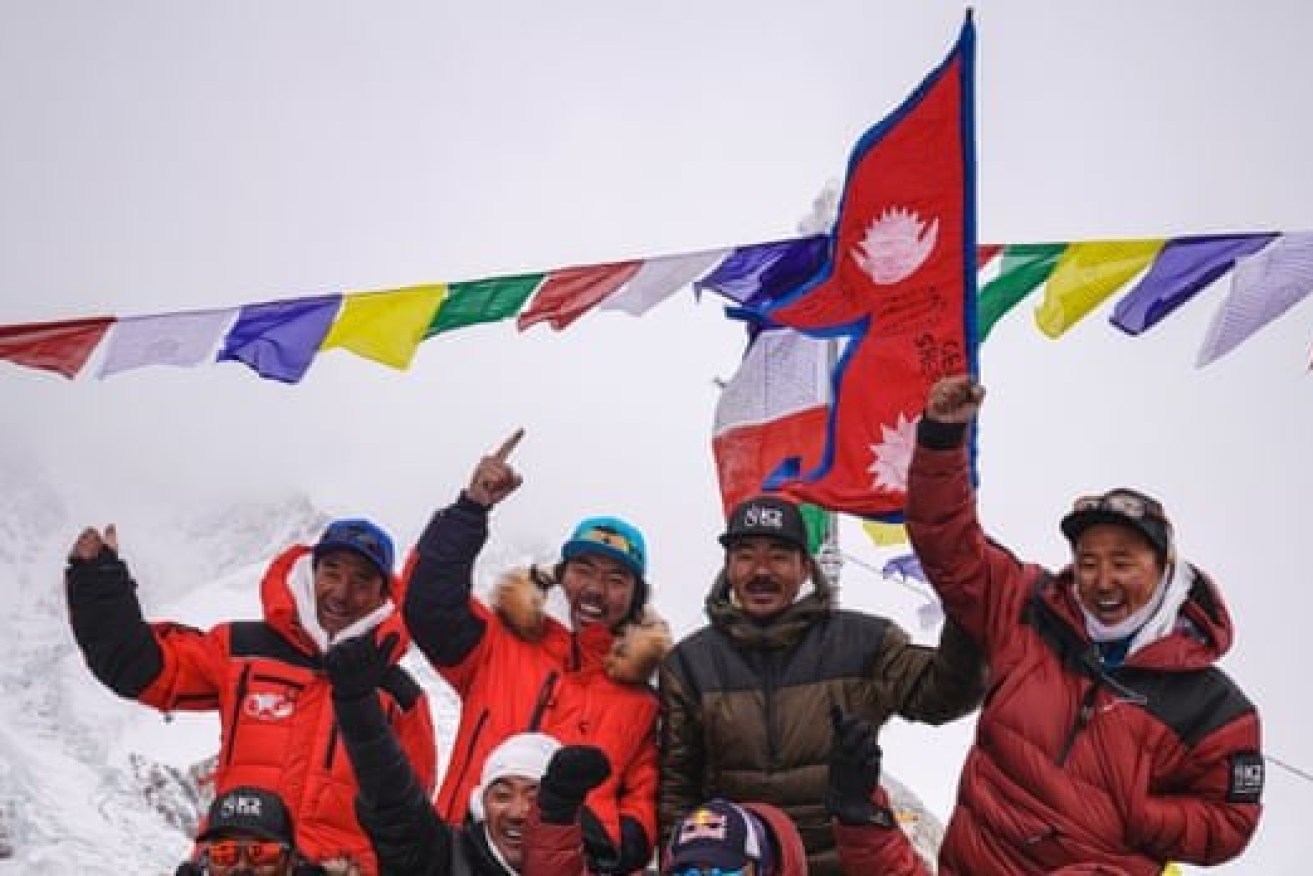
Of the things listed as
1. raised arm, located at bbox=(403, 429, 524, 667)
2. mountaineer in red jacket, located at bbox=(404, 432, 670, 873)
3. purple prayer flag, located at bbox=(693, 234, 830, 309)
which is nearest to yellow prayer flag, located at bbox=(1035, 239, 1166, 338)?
purple prayer flag, located at bbox=(693, 234, 830, 309)

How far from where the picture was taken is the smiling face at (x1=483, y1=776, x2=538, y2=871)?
405cm

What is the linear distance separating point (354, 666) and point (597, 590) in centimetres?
129

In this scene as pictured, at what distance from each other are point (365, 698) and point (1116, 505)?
218cm

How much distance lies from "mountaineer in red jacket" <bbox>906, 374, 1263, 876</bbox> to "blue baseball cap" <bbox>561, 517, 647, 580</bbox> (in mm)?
1216

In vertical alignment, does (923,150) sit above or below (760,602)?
above

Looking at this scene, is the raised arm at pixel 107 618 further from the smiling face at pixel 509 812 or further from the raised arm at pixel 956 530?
the raised arm at pixel 956 530

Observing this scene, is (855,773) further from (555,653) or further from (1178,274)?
(1178,274)

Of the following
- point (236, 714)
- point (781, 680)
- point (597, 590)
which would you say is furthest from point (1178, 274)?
point (236, 714)

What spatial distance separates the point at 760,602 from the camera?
181 inches

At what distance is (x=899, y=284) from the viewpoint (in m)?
5.52

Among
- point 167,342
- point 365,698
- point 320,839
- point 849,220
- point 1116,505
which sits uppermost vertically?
point 849,220

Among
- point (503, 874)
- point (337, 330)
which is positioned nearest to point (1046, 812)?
point (503, 874)

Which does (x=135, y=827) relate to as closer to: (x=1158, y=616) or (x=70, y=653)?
(x=70, y=653)

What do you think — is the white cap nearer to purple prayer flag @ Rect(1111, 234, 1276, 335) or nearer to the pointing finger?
the pointing finger
